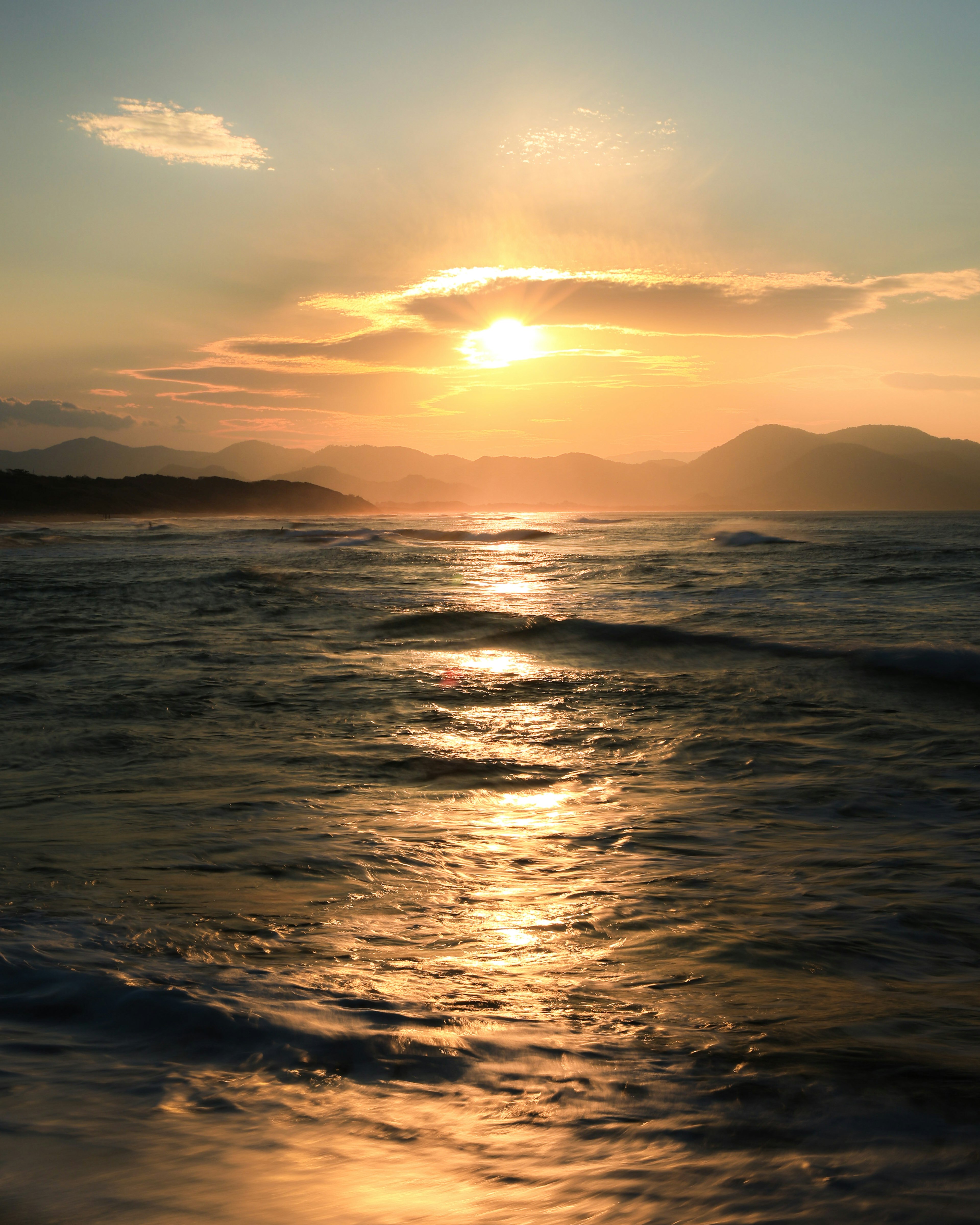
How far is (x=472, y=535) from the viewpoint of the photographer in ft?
185

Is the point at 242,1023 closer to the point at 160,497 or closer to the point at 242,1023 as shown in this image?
the point at 242,1023

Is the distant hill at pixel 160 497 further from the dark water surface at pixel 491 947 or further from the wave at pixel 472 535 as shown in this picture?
the dark water surface at pixel 491 947

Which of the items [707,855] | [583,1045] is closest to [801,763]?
[707,855]

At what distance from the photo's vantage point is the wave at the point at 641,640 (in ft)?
34.1

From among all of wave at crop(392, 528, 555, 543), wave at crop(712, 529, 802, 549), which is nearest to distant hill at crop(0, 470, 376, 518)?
wave at crop(392, 528, 555, 543)

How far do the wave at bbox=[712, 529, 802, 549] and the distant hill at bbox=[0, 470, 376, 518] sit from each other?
212 ft

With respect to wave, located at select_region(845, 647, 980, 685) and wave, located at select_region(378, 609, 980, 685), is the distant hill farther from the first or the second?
wave, located at select_region(845, 647, 980, 685)

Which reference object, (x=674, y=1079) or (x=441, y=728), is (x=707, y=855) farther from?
(x=441, y=728)

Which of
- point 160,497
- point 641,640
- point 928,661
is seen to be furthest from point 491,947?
point 160,497

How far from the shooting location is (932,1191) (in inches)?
85.4

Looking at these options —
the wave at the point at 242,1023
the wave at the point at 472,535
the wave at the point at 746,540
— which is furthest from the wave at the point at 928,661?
the wave at the point at 472,535

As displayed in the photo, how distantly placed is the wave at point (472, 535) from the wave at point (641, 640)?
3583 cm

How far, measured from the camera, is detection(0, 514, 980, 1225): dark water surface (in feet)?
7.30

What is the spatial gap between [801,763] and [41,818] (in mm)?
5715
